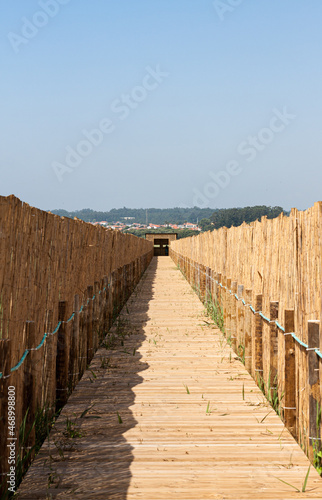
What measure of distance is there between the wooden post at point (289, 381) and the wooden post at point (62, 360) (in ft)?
6.72

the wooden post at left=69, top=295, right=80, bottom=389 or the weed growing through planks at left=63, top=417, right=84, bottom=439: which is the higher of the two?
the wooden post at left=69, top=295, right=80, bottom=389

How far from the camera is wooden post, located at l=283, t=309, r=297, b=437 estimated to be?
4.44 m

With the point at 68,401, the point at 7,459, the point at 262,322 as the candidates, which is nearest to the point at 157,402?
the point at 68,401

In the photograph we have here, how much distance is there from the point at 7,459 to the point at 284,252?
9.97ft

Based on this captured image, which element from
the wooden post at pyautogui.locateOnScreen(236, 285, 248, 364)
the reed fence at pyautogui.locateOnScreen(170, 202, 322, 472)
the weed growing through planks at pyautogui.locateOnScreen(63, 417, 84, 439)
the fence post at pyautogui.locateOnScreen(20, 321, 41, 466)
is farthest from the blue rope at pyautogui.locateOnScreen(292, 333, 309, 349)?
the wooden post at pyautogui.locateOnScreen(236, 285, 248, 364)

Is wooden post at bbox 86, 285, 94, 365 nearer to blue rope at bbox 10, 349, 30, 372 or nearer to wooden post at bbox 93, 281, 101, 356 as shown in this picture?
wooden post at bbox 93, 281, 101, 356

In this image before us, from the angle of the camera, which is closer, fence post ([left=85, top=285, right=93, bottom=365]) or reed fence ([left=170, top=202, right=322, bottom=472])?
reed fence ([left=170, top=202, right=322, bottom=472])

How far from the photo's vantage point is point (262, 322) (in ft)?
19.0

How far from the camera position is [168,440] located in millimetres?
4281

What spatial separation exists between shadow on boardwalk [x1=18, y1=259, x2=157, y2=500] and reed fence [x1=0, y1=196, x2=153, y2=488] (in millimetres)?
179

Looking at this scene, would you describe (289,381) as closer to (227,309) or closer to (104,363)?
(104,363)

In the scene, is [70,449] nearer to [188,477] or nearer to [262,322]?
[188,477]

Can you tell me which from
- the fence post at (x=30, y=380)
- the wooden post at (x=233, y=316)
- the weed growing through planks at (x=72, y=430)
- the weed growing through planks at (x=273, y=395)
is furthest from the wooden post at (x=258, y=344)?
the fence post at (x=30, y=380)

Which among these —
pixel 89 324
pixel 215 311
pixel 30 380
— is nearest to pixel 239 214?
pixel 215 311
